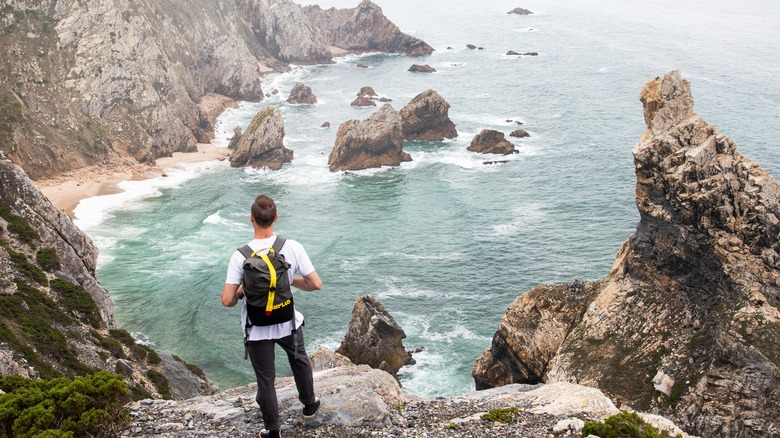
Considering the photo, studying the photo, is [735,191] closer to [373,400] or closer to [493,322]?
[373,400]

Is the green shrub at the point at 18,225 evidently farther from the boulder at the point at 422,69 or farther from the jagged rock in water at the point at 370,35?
the jagged rock in water at the point at 370,35

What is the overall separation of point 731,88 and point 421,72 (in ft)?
189

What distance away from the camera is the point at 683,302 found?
29.1 m

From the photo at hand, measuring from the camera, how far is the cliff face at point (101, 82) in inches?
3063

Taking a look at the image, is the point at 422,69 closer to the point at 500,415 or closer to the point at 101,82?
the point at 101,82

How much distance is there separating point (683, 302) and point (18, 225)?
31818 millimetres

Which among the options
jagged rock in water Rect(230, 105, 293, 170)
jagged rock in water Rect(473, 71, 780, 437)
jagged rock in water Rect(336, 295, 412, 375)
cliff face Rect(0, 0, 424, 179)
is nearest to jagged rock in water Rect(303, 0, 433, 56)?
cliff face Rect(0, 0, 424, 179)

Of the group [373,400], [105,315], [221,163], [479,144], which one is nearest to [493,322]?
[105,315]

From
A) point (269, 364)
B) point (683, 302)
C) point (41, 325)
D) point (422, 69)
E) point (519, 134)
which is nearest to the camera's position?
point (269, 364)

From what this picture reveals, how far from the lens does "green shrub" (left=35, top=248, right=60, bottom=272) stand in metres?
33.8

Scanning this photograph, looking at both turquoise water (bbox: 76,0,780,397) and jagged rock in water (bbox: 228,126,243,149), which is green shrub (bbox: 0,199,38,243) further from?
jagged rock in water (bbox: 228,126,243,149)

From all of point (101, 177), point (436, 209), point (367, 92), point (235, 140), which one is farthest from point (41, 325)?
point (367, 92)

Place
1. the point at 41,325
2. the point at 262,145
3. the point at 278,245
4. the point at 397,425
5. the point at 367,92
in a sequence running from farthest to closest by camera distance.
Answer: the point at 367,92, the point at 262,145, the point at 41,325, the point at 397,425, the point at 278,245

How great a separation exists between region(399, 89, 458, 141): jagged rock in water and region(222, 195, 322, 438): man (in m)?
83.5
